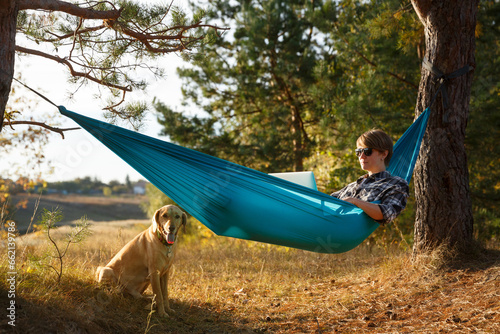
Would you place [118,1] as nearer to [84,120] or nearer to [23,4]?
[23,4]

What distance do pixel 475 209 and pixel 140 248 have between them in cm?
478

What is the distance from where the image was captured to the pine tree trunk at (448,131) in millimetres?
3461

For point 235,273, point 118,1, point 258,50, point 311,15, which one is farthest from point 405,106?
point 118,1

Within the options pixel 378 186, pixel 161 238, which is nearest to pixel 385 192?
pixel 378 186

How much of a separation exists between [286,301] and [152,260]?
1159 millimetres

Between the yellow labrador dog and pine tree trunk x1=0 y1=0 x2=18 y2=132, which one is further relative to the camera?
the yellow labrador dog

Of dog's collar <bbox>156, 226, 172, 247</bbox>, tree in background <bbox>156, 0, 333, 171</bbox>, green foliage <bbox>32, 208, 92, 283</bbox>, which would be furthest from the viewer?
tree in background <bbox>156, 0, 333, 171</bbox>

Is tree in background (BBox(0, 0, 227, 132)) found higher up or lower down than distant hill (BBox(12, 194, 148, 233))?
higher up

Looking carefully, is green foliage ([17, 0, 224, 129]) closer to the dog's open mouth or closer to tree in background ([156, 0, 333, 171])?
the dog's open mouth

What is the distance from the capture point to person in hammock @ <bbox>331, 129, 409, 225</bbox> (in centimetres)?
221

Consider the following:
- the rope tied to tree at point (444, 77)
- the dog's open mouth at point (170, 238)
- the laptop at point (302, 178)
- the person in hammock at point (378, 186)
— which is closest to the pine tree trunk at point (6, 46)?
the dog's open mouth at point (170, 238)

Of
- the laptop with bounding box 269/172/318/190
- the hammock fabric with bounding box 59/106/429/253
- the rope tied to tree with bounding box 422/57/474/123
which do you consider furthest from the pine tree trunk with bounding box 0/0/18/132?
the rope tied to tree with bounding box 422/57/474/123

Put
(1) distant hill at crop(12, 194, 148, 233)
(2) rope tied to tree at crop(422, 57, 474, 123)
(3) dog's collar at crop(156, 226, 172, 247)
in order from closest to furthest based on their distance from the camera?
1. (3) dog's collar at crop(156, 226, 172, 247)
2. (2) rope tied to tree at crop(422, 57, 474, 123)
3. (1) distant hill at crop(12, 194, 148, 233)

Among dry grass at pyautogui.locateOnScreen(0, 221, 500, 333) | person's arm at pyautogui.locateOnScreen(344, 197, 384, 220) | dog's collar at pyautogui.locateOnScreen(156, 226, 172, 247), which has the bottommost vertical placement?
→ dry grass at pyautogui.locateOnScreen(0, 221, 500, 333)
